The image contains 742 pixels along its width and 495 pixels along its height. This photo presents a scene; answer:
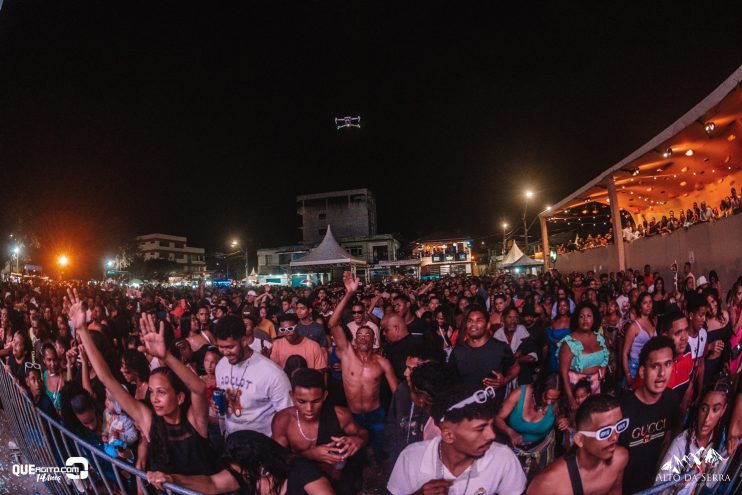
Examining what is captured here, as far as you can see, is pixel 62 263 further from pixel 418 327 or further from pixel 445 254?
pixel 418 327

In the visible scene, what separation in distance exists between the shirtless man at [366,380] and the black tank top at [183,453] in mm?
1620

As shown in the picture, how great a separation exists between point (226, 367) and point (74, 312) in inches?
51.0

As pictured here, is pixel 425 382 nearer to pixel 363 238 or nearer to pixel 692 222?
pixel 692 222

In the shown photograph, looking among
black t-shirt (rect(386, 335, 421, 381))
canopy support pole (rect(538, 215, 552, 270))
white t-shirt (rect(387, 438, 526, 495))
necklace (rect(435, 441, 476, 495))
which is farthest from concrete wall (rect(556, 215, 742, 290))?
necklace (rect(435, 441, 476, 495))

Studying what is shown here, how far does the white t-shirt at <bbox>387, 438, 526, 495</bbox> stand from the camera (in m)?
2.54

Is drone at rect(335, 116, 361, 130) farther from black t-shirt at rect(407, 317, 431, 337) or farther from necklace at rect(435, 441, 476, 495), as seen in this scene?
necklace at rect(435, 441, 476, 495)

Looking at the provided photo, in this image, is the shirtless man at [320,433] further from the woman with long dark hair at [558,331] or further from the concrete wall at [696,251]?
the concrete wall at [696,251]

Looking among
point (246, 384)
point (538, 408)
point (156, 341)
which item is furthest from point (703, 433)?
point (156, 341)

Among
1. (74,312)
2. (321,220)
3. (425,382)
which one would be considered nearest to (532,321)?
(425,382)

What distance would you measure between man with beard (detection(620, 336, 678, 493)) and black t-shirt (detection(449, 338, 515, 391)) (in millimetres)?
1218

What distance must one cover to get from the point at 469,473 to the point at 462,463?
60 millimetres

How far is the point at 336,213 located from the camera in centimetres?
5831

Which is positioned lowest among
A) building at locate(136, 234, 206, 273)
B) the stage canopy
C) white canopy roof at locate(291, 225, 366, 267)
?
white canopy roof at locate(291, 225, 366, 267)

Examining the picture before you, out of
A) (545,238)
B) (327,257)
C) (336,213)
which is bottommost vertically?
(327,257)
